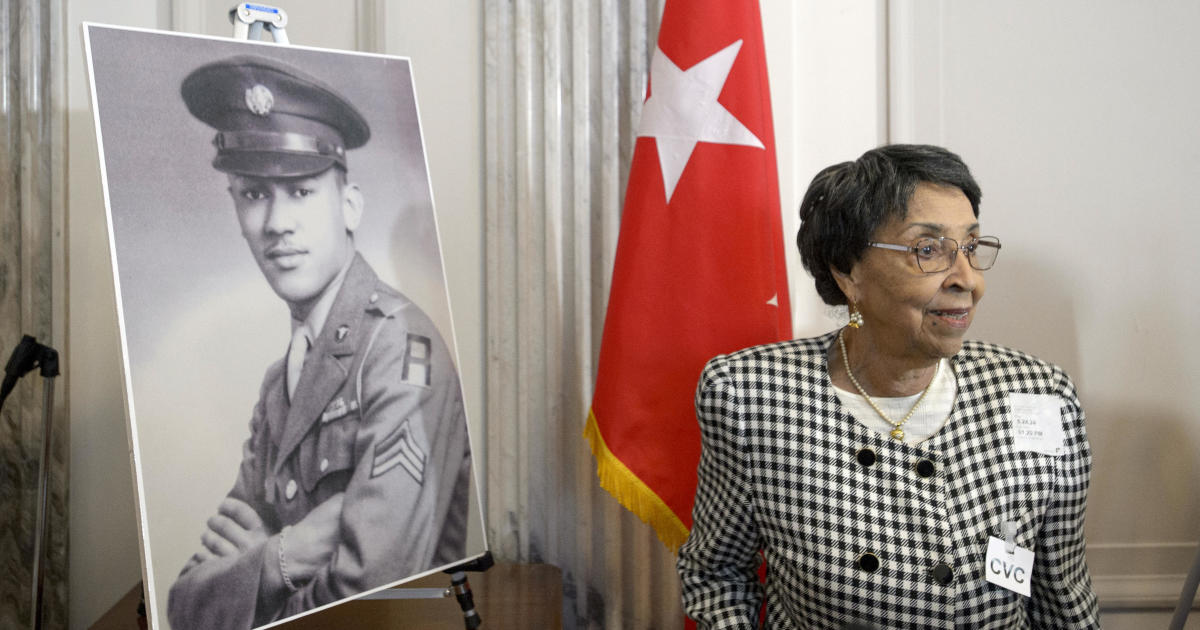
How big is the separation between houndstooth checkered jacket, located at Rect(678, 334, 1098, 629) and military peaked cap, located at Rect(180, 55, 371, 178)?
2.80 ft

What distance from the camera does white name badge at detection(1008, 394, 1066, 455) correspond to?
148 centimetres

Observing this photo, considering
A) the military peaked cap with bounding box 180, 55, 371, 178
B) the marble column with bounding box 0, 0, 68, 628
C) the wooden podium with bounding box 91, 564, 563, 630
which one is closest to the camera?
the military peaked cap with bounding box 180, 55, 371, 178

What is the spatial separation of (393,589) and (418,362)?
632 mm

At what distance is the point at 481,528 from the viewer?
1.77 m

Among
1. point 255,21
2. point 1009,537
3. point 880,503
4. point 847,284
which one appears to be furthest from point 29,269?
point 1009,537

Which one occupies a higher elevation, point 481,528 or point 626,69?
point 626,69

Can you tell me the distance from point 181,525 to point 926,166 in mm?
1398

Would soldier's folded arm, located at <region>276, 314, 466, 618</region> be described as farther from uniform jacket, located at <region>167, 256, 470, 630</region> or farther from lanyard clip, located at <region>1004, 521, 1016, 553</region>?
lanyard clip, located at <region>1004, 521, 1016, 553</region>

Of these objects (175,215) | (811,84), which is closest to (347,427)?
(175,215)

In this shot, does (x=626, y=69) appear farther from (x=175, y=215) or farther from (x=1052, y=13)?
(x=175, y=215)

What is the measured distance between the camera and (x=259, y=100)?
1523 mm

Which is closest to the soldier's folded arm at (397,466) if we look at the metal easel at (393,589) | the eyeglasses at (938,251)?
the metal easel at (393,589)

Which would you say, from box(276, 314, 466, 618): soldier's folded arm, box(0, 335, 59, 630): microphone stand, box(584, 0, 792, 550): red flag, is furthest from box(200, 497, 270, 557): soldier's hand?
box(584, 0, 792, 550): red flag

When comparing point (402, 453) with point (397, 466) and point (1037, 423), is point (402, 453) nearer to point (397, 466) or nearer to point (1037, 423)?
point (397, 466)
